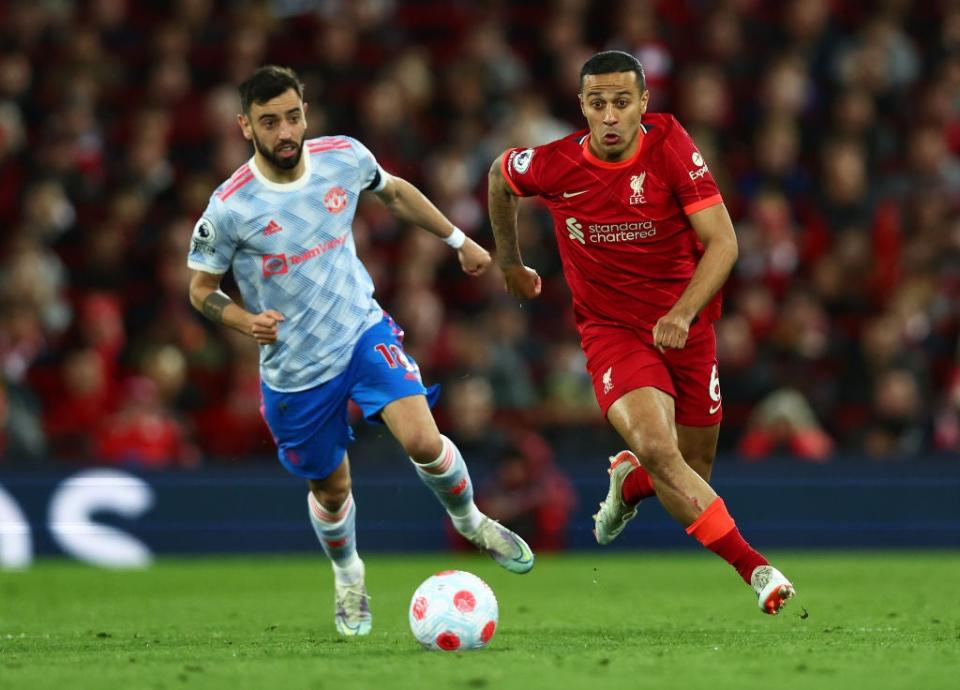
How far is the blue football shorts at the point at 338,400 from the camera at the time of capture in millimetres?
8891

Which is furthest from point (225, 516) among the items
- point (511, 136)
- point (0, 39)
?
point (0, 39)

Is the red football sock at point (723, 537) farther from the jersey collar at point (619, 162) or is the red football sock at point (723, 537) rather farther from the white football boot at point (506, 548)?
the jersey collar at point (619, 162)

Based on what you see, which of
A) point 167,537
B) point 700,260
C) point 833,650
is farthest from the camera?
point 167,537

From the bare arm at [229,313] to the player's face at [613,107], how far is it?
6.07 feet

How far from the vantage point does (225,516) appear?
49.1 feet

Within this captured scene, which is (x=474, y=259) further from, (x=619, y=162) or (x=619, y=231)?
(x=619, y=162)

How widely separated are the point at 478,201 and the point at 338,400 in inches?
309

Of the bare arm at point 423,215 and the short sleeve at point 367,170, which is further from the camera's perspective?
the bare arm at point 423,215

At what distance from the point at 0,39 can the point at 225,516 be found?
6052 mm

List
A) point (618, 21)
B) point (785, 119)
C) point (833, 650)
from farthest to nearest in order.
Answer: point (618, 21) → point (785, 119) → point (833, 650)

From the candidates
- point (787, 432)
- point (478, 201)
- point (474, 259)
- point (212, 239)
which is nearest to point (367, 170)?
point (474, 259)

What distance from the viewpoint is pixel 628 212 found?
8.75 m

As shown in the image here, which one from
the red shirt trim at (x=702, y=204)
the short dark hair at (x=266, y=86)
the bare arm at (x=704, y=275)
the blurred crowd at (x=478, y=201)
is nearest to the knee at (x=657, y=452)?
the bare arm at (x=704, y=275)

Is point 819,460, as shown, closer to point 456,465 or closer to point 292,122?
point 456,465
